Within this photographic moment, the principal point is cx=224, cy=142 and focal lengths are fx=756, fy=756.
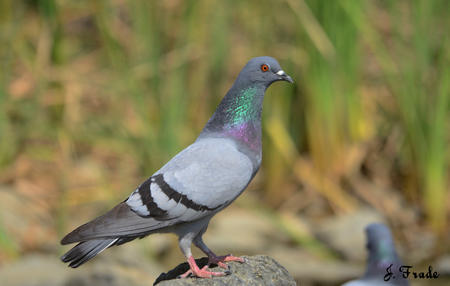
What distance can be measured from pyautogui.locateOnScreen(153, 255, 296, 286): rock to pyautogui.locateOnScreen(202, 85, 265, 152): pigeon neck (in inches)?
24.3

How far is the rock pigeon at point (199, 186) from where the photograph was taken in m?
3.56

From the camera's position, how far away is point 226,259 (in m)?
3.89

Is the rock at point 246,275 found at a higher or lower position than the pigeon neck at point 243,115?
lower

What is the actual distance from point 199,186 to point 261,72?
2.17ft

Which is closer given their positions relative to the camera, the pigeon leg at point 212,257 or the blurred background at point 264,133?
the pigeon leg at point 212,257

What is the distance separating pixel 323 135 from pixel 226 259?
13.4ft

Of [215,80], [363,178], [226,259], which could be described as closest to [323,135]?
[363,178]

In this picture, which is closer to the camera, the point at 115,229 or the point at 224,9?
the point at 115,229

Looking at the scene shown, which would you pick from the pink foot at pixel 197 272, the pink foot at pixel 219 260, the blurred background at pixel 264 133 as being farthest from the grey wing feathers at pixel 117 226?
the blurred background at pixel 264 133

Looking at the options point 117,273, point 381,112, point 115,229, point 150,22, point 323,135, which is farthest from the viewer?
point 381,112

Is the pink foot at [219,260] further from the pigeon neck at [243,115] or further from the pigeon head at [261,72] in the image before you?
the pigeon head at [261,72]

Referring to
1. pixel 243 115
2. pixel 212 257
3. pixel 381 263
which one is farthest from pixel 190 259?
pixel 381 263

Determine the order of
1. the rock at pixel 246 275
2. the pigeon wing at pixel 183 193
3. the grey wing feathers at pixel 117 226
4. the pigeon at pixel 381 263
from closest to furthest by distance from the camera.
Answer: the grey wing feathers at pixel 117 226
the pigeon wing at pixel 183 193
the rock at pixel 246 275
the pigeon at pixel 381 263

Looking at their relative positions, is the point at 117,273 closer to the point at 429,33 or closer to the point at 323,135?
the point at 323,135
